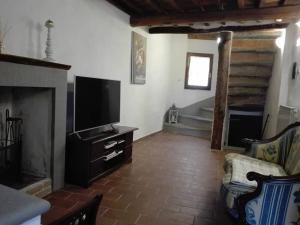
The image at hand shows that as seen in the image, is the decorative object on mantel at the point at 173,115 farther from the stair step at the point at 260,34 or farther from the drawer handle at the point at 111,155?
the drawer handle at the point at 111,155

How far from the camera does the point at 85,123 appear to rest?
311cm

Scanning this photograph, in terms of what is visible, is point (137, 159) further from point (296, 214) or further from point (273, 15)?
point (273, 15)

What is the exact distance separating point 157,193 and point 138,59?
288 centimetres

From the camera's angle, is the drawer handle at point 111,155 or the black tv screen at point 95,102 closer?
the black tv screen at point 95,102

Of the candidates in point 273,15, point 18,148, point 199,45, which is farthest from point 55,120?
point 199,45

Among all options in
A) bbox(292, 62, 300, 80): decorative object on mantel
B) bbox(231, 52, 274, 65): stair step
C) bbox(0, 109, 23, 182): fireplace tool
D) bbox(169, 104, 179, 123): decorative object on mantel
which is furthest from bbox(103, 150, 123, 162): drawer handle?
bbox(169, 104, 179, 123): decorative object on mantel

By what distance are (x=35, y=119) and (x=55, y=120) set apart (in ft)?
0.77

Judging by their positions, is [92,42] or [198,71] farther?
[198,71]

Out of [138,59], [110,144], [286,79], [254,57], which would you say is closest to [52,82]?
[110,144]

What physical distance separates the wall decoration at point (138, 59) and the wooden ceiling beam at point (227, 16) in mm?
374

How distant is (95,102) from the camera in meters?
3.28

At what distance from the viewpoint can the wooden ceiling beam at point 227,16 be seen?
372 centimetres

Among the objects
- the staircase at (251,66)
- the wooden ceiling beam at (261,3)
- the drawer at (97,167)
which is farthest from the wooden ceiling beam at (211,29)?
the drawer at (97,167)

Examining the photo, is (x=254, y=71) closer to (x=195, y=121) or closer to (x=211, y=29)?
(x=211, y=29)
